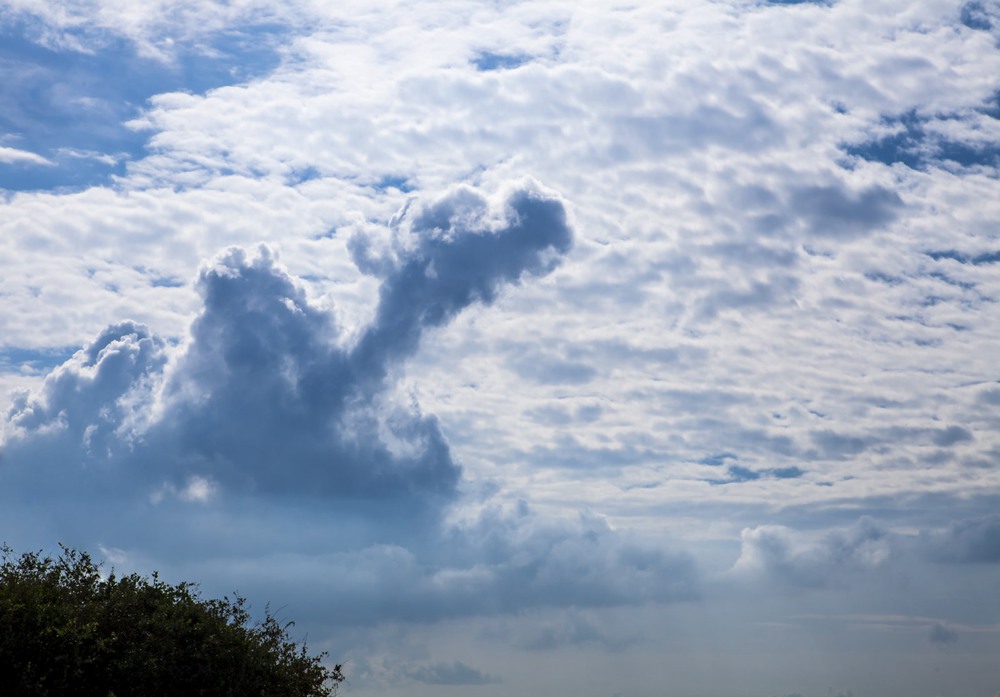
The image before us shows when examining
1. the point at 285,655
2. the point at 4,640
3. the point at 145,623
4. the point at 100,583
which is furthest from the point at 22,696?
the point at 285,655

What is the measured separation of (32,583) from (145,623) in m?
4.46

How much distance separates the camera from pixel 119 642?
3703 cm

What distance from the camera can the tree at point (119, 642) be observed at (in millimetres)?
33469

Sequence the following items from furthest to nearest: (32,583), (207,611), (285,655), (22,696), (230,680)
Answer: (285,655), (207,611), (230,680), (32,583), (22,696)

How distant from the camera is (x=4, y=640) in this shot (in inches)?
1287

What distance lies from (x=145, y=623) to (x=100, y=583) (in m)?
4.22

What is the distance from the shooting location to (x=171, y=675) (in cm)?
3834

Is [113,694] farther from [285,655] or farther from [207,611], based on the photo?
[285,655]

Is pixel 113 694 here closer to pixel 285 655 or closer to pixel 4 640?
pixel 4 640

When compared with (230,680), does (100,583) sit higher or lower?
higher

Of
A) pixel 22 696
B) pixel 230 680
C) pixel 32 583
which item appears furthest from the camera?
Answer: pixel 230 680

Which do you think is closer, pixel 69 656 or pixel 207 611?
pixel 69 656

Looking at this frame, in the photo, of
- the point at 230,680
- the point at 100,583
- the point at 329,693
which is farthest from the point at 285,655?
the point at 100,583

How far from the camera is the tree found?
110 feet
